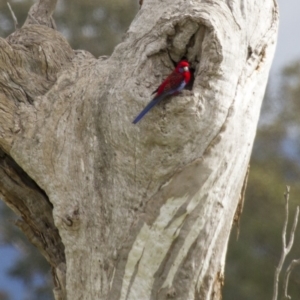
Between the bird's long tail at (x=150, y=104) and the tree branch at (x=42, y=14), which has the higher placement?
the tree branch at (x=42, y=14)

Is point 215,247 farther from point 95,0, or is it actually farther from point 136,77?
point 95,0

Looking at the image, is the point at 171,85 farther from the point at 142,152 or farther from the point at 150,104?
the point at 142,152

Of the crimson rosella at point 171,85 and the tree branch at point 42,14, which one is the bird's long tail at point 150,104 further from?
the tree branch at point 42,14

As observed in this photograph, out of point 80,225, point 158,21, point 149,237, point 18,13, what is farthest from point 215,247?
point 18,13

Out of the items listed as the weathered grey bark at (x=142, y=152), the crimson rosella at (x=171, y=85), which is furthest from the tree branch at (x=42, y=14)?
the crimson rosella at (x=171, y=85)

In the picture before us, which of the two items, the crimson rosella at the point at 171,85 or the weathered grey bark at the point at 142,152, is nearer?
the crimson rosella at the point at 171,85

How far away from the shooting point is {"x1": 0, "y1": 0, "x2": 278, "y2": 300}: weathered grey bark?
8.13 feet

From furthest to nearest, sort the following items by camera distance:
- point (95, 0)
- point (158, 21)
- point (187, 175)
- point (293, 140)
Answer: point (95, 0) < point (293, 140) < point (158, 21) < point (187, 175)

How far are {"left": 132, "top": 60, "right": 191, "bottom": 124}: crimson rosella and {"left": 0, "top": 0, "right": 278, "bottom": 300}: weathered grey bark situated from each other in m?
0.04

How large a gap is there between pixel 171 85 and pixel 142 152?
0.28 metres

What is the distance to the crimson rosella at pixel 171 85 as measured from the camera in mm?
2340

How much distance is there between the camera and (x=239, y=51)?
8.61 feet

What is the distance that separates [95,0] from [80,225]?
5722mm

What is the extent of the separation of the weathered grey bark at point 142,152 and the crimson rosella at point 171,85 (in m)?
0.04
